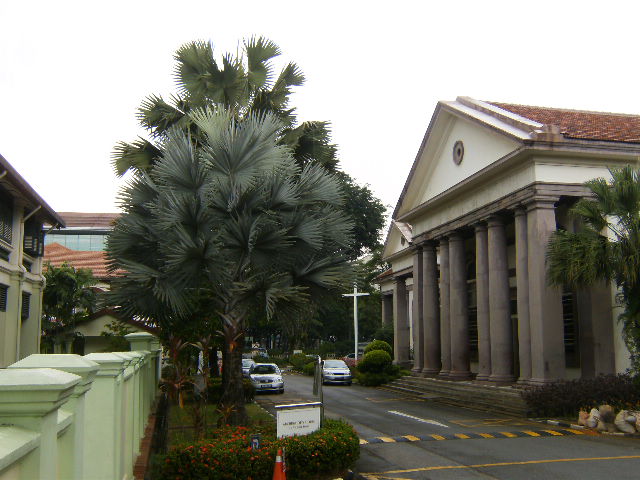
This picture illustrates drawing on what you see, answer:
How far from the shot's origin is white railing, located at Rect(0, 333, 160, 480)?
10.5 feet

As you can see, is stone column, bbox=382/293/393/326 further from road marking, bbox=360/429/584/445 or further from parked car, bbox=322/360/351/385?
road marking, bbox=360/429/584/445

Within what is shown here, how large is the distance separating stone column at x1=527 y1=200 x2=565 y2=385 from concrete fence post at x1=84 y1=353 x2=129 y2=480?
Answer: 1642cm

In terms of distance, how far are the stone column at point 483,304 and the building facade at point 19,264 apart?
51.2 ft

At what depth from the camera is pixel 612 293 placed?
72.7 ft

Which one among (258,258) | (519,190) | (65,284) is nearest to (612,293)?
(519,190)

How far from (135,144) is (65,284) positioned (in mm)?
14405

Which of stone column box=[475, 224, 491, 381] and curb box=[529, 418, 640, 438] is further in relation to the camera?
stone column box=[475, 224, 491, 381]

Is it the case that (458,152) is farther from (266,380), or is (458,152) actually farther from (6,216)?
(6,216)

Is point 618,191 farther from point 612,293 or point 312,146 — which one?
point 312,146

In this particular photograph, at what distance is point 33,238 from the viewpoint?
2630 cm

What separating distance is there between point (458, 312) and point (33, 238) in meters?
16.8

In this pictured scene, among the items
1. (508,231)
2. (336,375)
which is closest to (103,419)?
(508,231)

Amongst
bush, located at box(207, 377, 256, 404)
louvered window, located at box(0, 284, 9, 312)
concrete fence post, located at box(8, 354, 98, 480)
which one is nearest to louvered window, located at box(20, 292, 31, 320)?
louvered window, located at box(0, 284, 9, 312)

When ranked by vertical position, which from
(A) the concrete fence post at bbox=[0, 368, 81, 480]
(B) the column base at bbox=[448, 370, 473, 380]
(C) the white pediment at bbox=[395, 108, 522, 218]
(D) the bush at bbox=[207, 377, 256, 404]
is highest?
(C) the white pediment at bbox=[395, 108, 522, 218]
